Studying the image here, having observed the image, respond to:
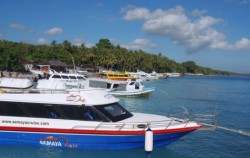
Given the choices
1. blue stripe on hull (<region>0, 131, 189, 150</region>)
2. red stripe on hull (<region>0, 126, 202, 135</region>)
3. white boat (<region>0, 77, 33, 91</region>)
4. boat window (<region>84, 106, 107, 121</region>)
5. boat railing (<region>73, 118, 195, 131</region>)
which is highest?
white boat (<region>0, 77, 33, 91</region>)

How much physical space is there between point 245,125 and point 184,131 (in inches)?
435

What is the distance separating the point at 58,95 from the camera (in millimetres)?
12422

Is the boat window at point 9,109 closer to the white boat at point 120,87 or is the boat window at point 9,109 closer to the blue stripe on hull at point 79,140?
the blue stripe on hull at point 79,140

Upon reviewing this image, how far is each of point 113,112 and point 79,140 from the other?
74.4 inches

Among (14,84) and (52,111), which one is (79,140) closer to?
(52,111)

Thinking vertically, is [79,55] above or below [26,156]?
above

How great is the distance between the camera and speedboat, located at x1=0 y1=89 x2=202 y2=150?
1202 cm

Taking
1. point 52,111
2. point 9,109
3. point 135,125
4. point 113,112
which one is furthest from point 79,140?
point 9,109

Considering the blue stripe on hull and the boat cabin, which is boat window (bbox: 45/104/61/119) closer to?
the boat cabin

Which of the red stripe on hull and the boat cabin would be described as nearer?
the red stripe on hull

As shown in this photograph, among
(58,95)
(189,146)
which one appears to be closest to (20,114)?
(58,95)

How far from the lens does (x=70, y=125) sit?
12055mm

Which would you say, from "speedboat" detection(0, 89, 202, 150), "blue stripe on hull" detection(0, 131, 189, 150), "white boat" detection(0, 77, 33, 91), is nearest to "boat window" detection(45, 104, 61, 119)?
"speedboat" detection(0, 89, 202, 150)

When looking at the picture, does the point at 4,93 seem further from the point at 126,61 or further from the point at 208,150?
the point at 126,61
